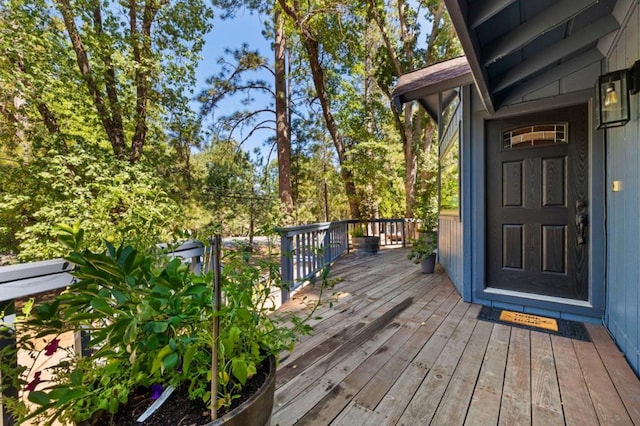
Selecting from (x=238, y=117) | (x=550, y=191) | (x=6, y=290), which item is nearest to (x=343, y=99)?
(x=238, y=117)

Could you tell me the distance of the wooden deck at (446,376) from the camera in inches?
54.2

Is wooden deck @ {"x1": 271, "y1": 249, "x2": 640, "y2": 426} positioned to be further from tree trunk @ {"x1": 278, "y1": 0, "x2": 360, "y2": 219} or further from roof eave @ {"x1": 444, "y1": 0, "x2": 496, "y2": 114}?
tree trunk @ {"x1": 278, "y1": 0, "x2": 360, "y2": 219}

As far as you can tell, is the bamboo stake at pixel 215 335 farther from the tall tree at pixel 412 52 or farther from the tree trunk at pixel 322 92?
the tall tree at pixel 412 52

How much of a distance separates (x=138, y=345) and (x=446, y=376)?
1.72m

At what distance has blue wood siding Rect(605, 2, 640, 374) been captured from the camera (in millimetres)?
1701

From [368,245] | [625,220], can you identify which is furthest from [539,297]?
[368,245]

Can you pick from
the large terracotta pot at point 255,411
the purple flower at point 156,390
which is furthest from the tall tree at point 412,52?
the purple flower at point 156,390

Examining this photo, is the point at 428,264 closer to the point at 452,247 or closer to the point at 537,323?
the point at 452,247

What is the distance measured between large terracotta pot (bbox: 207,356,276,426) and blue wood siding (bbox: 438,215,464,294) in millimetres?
2832

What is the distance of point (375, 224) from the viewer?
8.08 metres

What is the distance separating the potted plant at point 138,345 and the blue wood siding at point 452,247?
2.90m

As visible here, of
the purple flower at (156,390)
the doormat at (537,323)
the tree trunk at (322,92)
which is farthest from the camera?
the tree trunk at (322,92)

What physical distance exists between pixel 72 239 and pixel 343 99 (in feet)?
33.1

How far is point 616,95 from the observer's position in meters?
1.86
